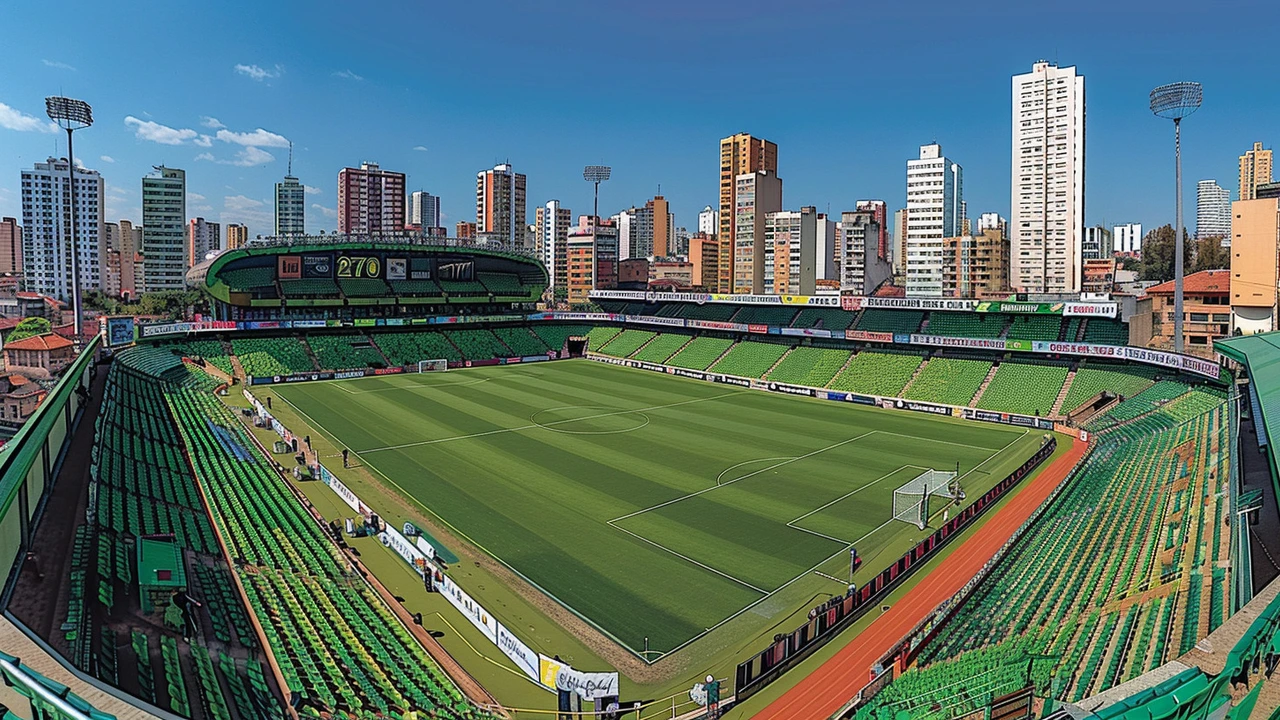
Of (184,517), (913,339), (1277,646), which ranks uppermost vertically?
(913,339)

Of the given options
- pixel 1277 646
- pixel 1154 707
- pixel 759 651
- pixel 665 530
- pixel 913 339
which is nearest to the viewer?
pixel 1154 707

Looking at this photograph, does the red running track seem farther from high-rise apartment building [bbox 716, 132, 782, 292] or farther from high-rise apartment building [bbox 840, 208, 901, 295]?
high-rise apartment building [bbox 716, 132, 782, 292]

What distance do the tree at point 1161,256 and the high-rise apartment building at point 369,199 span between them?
146 meters

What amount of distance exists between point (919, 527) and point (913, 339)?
104ft

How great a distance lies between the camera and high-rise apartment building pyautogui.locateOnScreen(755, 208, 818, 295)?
12038cm

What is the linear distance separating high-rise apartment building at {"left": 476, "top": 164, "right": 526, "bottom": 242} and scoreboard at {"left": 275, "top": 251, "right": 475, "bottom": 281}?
Answer: 355 ft

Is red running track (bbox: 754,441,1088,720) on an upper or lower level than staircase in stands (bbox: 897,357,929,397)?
lower

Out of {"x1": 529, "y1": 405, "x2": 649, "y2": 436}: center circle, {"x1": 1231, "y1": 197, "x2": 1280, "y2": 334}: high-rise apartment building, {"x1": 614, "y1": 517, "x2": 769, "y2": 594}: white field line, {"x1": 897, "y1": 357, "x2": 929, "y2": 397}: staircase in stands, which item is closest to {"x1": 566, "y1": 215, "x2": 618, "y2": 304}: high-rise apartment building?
{"x1": 897, "y1": 357, "x2": 929, "y2": 397}: staircase in stands

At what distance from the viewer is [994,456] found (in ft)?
122

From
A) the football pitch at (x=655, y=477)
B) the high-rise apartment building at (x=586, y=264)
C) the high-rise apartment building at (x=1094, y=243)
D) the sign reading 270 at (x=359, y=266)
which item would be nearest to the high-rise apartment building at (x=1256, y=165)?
the high-rise apartment building at (x=1094, y=243)

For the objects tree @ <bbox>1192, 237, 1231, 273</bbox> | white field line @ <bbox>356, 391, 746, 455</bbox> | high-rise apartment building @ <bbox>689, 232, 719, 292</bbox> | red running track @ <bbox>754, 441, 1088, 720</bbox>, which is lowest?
red running track @ <bbox>754, 441, 1088, 720</bbox>

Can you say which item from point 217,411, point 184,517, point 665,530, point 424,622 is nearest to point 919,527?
point 665,530

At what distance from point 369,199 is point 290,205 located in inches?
1018

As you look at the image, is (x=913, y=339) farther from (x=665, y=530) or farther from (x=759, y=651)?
(x=759, y=651)
